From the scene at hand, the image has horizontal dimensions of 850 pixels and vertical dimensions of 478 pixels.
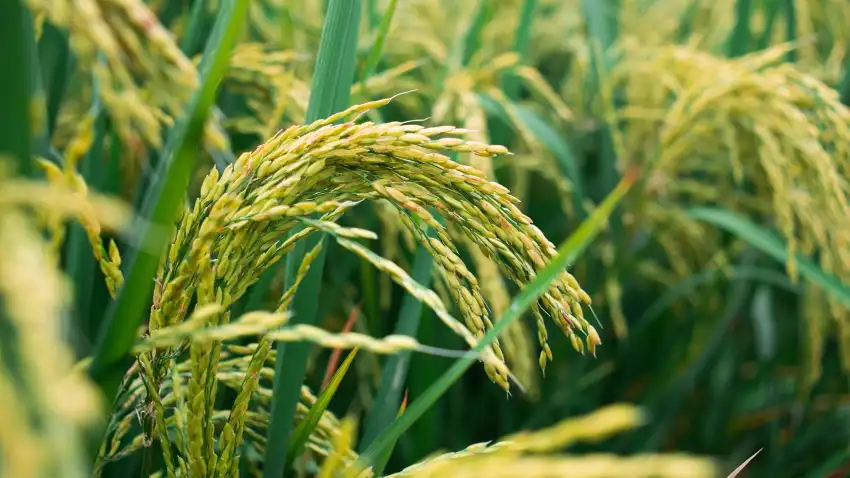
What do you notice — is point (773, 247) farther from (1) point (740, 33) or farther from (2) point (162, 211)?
(2) point (162, 211)

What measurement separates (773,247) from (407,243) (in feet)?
2.17

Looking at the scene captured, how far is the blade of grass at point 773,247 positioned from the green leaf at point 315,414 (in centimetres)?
85

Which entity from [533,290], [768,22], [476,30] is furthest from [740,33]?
[533,290]

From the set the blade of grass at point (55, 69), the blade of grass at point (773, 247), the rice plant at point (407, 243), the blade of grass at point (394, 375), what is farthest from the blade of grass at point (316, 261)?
the blade of grass at point (773, 247)

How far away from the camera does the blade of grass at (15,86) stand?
0.41 metres

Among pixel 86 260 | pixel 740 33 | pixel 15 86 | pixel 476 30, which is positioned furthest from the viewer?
pixel 740 33

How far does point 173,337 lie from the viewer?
468mm

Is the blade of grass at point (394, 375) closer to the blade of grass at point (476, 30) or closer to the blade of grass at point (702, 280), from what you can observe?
the blade of grass at point (476, 30)

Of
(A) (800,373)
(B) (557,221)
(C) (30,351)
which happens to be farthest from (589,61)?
(C) (30,351)

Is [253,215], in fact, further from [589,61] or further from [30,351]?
[589,61]

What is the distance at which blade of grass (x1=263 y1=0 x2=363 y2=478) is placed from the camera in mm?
708

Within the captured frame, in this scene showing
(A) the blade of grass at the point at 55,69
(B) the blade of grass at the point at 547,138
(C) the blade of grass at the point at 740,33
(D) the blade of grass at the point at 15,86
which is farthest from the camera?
(C) the blade of grass at the point at 740,33

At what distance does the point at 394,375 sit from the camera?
0.87 meters

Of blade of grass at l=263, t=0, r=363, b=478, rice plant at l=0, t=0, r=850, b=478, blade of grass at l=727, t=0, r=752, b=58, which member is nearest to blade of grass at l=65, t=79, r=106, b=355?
rice plant at l=0, t=0, r=850, b=478
